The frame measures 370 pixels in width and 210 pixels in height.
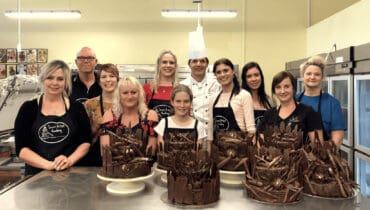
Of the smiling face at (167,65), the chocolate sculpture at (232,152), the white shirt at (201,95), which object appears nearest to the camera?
the chocolate sculpture at (232,152)

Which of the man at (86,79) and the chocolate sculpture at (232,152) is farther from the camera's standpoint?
the man at (86,79)

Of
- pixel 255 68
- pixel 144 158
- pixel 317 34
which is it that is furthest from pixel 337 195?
pixel 317 34

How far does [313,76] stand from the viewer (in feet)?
7.52

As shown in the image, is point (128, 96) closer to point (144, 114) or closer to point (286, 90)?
point (144, 114)

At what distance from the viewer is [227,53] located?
19.1ft

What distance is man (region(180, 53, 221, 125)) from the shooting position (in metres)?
2.59

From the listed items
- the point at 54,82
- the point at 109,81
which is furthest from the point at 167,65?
the point at 54,82

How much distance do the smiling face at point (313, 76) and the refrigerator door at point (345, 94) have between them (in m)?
0.76

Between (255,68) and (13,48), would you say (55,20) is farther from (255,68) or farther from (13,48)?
(255,68)

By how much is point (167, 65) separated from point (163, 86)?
159 millimetres

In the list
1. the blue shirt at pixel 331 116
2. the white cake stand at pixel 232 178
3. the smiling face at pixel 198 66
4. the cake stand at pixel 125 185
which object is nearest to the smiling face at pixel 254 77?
the smiling face at pixel 198 66

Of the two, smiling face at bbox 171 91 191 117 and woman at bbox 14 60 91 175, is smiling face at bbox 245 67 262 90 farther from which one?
woman at bbox 14 60 91 175

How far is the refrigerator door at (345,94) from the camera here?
2.97 m

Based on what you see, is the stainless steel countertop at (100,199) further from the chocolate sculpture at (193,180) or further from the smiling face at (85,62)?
the smiling face at (85,62)
